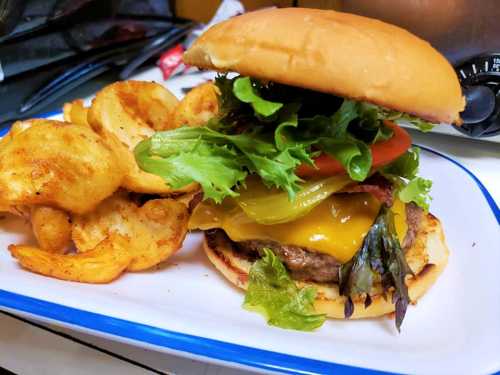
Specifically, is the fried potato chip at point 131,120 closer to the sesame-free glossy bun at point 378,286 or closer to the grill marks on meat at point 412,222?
the sesame-free glossy bun at point 378,286

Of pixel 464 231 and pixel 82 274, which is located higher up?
pixel 82 274

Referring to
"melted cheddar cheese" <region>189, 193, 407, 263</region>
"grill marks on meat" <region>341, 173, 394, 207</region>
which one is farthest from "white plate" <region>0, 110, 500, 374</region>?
"grill marks on meat" <region>341, 173, 394, 207</region>

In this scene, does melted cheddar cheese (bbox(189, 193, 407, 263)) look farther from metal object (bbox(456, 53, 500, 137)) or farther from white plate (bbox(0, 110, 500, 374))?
metal object (bbox(456, 53, 500, 137))

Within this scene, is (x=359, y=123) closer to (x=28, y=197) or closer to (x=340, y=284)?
(x=340, y=284)

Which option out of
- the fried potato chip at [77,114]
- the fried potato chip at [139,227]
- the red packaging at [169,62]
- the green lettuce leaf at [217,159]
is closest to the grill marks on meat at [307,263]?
the green lettuce leaf at [217,159]

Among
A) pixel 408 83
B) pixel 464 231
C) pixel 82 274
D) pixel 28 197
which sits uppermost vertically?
pixel 408 83

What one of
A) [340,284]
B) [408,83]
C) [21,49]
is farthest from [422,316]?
[21,49]
